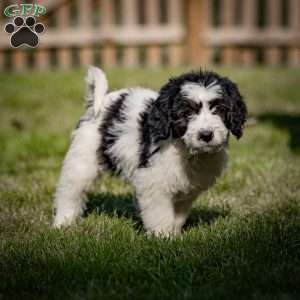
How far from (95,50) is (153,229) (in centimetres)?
1010

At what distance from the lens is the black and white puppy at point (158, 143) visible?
13.6 feet

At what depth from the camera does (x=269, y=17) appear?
13.5m

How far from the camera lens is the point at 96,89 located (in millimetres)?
5016

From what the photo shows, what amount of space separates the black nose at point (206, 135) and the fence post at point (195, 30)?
9.51 metres

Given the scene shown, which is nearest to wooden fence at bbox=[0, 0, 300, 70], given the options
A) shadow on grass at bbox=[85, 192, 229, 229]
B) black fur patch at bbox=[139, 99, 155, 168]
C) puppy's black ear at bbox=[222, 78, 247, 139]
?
shadow on grass at bbox=[85, 192, 229, 229]

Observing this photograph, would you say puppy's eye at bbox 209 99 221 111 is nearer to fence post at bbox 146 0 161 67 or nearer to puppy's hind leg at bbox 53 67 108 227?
puppy's hind leg at bbox 53 67 108 227

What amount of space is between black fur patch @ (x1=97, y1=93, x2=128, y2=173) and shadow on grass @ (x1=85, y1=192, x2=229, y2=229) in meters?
0.42

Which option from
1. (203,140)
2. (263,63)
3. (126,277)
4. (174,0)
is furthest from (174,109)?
(263,63)

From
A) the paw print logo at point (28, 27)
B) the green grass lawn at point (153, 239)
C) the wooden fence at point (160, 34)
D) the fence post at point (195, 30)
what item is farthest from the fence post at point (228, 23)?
the paw print logo at point (28, 27)

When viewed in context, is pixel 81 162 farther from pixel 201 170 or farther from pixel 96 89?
pixel 201 170

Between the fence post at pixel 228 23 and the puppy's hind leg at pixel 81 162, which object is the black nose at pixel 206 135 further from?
the fence post at pixel 228 23

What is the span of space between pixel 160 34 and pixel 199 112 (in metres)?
9.36

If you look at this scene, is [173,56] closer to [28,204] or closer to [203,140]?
[28,204]

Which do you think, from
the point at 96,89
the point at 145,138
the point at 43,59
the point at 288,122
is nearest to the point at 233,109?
the point at 145,138
